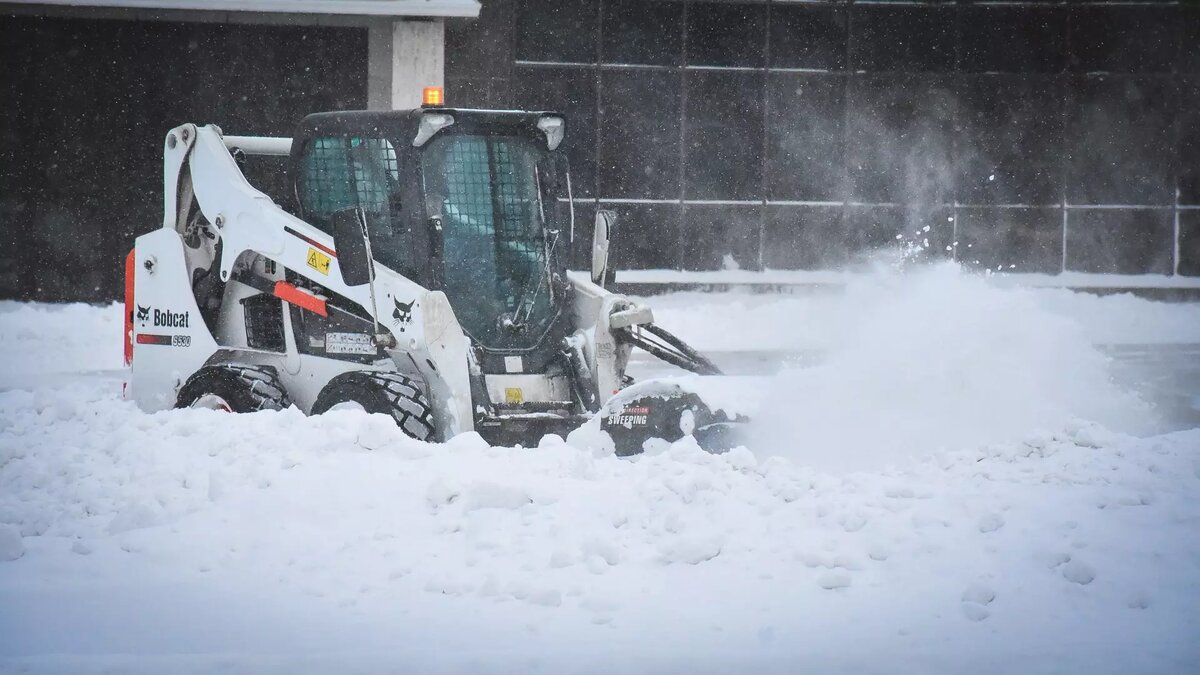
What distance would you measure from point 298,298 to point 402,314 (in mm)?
948

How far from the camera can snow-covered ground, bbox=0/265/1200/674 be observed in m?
4.60

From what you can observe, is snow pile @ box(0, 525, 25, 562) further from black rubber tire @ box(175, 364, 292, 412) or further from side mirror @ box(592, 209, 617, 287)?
Result: side mirror @ box(592, 209, 617, 287)

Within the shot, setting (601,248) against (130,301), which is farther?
(130,301)

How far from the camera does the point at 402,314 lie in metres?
7.73

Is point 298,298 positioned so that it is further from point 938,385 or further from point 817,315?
point 817,315

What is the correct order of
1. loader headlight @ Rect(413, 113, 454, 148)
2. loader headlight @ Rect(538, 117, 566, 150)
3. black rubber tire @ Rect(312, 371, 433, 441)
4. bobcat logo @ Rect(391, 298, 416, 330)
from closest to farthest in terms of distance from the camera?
black rubber tire @ Rect(312, 371, 433, 441), bobcat logo @ Rect(391, 298, 416, 330), loader headlight @ Rect(413, 113, 454, 148), loader headlight @ Rect(538, 117, 566, 150)

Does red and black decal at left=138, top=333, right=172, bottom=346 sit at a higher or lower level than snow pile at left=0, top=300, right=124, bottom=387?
higher

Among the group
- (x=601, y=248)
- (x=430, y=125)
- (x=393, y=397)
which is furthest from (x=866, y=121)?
(x=393, y=397)

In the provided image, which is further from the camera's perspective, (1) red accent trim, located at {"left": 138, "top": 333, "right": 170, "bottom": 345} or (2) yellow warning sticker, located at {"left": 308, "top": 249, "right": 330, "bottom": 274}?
(1) red accent trim, located at {"left": 138, "top": 333, "right": 170, "bottom": 345}

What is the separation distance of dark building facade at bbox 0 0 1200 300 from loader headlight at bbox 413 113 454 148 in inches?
418

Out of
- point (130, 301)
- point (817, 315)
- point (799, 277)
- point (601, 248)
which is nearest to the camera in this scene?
point (601, 248)

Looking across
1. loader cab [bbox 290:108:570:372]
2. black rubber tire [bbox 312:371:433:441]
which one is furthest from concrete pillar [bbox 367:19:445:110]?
black rubber tire [bbox 312:371:433:441]

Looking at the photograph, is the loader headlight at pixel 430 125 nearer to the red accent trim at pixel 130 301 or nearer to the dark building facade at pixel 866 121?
the red accent trim at pixel 130 301

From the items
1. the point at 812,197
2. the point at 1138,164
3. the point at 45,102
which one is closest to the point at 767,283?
the point at 812,197
